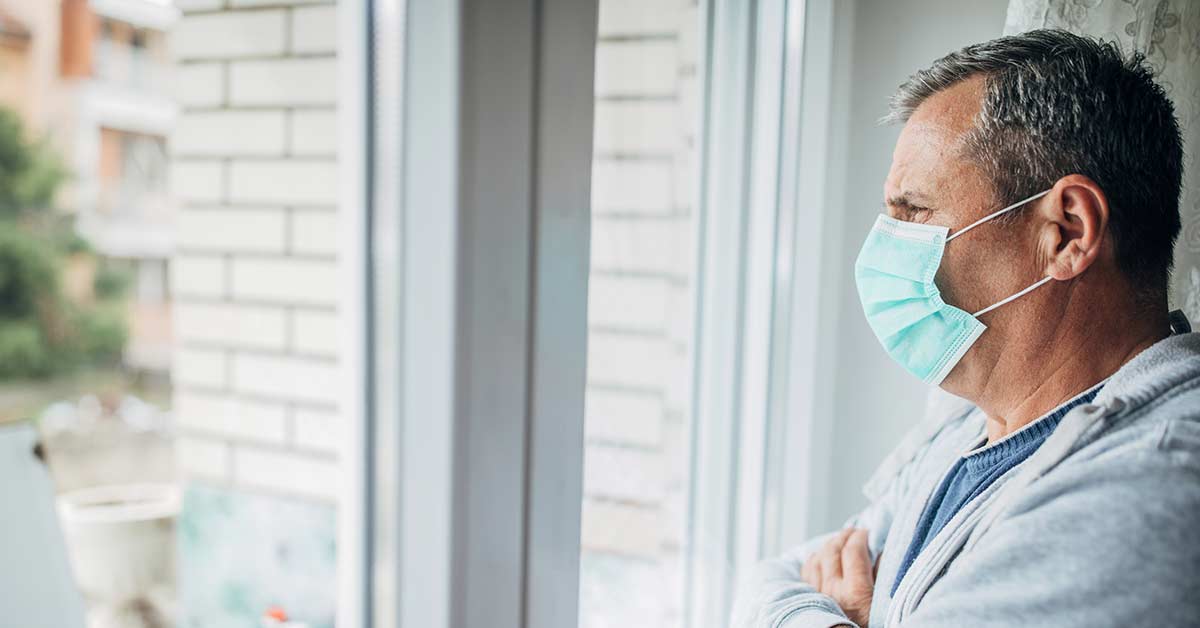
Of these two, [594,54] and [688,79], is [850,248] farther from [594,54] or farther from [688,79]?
[594,54]

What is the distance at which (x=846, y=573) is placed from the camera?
1.15 meters

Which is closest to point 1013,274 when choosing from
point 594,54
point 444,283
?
point 594,54

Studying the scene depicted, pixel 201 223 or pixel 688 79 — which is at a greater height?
pixel 688 79

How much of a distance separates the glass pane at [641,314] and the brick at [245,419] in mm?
452

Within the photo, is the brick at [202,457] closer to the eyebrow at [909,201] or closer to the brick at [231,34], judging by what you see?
the brick at [231,34]

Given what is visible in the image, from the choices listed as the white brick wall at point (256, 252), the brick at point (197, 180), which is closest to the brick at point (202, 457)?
the white brick wall at point (256, 252)

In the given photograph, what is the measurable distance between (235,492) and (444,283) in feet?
2.01

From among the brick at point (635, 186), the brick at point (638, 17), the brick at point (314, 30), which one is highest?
the brick at point (638, 17)

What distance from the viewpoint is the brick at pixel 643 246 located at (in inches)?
47.4

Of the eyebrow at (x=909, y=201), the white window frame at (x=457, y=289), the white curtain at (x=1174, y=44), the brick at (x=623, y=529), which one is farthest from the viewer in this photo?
the white curtain at (x=1174, y=44)

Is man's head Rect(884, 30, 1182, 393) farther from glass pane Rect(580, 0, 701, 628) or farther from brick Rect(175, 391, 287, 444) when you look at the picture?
brick Rect(175, 391, 287, 444)

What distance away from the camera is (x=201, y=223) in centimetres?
111

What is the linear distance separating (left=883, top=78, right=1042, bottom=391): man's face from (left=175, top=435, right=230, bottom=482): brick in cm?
105

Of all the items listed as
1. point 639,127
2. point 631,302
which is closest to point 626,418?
point 631,302
